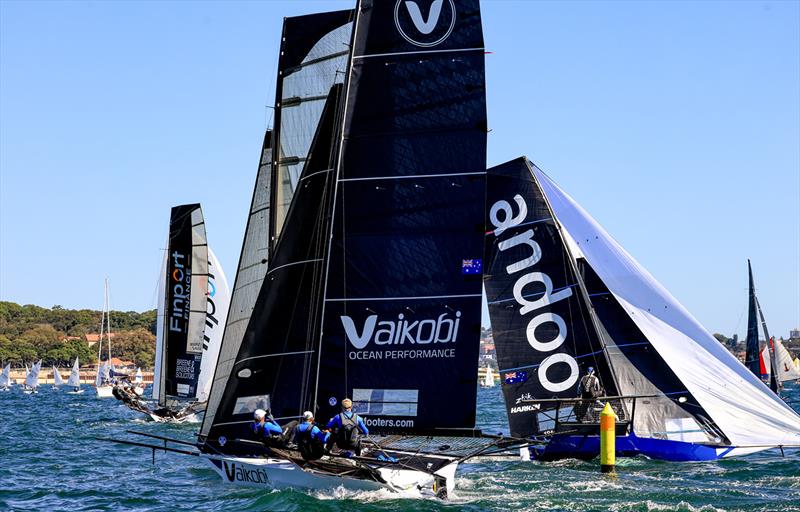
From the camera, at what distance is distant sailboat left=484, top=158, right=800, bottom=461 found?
75.8 ft

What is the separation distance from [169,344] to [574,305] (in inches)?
801

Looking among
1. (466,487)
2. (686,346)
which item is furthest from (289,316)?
(686,346)

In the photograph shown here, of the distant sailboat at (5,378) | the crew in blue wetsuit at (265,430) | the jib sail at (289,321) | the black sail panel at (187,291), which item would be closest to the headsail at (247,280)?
the jib sail at (289,321)

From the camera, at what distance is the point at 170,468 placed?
78.9 ft

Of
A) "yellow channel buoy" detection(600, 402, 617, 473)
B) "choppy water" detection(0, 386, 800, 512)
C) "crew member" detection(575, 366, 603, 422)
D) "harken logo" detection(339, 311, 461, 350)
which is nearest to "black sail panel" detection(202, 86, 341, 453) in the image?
"harken logo" detection(339, 311, 461, 350)

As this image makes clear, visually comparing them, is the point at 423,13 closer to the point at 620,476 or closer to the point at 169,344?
the point at 620,476

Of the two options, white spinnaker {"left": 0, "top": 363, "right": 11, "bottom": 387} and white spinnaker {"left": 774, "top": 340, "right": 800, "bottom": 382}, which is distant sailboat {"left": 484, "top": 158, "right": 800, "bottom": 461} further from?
white spinnaker {"left": 0, "top": 363, "right": 11, "bottom": 387}

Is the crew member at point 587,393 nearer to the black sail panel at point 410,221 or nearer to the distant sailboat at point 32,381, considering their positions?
the black sail panel at point 410,221

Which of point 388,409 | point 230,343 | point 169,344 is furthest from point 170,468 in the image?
point 169,344

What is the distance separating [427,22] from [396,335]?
4.92 meters

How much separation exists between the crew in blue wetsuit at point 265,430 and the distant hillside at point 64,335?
126m

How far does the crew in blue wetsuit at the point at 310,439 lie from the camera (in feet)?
54.0

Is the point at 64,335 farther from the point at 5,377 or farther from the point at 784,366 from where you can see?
the point at 784,366

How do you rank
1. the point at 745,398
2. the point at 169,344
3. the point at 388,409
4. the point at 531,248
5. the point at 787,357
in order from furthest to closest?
the point at 787,357, the point at 169,344, the point at 531,248, the point at 745,398, the point at 388,409
